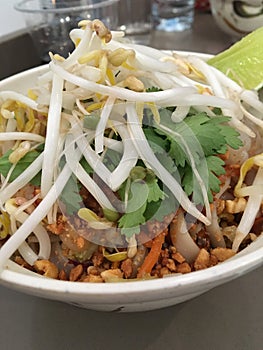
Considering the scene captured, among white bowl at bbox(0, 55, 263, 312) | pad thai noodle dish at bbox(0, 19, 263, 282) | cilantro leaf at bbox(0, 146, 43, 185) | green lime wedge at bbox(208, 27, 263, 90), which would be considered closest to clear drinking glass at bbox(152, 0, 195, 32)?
green lime wedge at bbox(208, 27, 263, 90)

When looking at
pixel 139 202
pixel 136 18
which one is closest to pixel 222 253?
pixel 139 202

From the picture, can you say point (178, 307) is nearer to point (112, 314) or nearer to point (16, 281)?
point (112, 314)

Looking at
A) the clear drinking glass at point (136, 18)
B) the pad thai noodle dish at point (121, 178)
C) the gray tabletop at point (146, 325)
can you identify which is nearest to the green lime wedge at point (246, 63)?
the pad thai noodle dish at point (121, 178)

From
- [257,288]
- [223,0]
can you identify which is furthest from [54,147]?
[223,0]

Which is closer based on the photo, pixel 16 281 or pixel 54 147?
pixel 16 281

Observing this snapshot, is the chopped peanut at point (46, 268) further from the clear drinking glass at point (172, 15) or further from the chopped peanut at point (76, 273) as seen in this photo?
the clear drinking glass at point (172, 15)

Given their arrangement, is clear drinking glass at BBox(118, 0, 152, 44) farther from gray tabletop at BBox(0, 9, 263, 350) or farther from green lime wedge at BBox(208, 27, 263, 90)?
gray tabletop at BBox(0, 9, 263, 350)

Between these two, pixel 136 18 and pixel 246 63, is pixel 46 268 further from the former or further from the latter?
pixel 136 18
